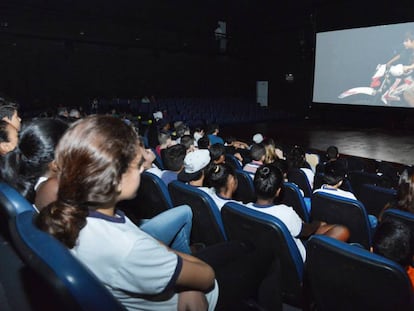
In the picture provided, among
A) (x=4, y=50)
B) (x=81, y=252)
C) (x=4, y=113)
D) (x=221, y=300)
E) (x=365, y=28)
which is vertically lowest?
(x=221, y=300)

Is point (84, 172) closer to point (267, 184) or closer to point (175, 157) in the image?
point (267, 184)

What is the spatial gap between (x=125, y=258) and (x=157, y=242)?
5.7 inches

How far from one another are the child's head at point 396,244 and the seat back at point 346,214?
0.60m

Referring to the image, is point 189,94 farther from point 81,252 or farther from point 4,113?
point 81,252

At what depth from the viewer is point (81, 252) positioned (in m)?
1.00

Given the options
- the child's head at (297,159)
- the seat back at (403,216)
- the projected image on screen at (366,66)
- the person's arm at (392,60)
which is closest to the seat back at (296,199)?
the seat back at (403,216)

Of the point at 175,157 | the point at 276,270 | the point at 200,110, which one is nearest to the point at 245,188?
the point at 175,157

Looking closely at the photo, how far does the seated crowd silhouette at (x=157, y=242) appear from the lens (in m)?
0.95

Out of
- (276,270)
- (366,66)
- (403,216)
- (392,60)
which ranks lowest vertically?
(276,270)

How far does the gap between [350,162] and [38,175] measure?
5.21 meters

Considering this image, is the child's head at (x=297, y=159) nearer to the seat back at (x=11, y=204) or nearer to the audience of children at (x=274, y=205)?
the audience of children at (x=274, y=205)

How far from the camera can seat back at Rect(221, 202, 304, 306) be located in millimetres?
1656

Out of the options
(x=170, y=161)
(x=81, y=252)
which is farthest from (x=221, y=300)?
(x=170, y=161)

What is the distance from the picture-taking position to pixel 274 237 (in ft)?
5.48
